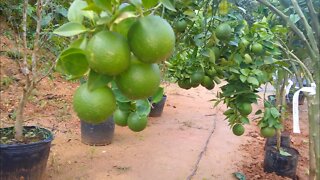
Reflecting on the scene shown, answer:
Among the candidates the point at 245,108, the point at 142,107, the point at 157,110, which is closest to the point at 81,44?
the point at 142,107

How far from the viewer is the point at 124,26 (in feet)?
1.85

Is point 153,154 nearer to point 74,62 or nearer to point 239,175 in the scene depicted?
point 239,175

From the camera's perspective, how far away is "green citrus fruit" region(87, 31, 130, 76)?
1.70 feet

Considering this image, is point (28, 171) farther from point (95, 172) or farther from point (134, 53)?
point (134, 53)

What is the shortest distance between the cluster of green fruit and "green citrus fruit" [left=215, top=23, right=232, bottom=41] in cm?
83

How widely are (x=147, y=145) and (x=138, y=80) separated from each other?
2838 millimetres

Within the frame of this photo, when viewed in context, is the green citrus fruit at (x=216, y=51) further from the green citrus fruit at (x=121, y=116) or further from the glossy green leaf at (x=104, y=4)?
the glossy green leaf at (x=104, y=4)

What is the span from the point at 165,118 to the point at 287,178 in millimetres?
2038

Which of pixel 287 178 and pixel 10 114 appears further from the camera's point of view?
pixel 10 114

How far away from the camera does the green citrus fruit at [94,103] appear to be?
0.58 meters

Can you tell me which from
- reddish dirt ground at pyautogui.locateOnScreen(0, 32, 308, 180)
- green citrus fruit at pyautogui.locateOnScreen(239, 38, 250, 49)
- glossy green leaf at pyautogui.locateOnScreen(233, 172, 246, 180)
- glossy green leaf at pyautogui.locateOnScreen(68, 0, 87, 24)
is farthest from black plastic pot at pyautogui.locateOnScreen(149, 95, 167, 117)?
glossy green leaf at pyautogui.locateOnScreen(68, 0, 87, 24)

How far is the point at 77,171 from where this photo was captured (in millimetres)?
2635

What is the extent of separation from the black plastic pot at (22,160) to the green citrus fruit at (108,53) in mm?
1764

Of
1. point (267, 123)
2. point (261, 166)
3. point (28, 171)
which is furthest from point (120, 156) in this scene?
point (267, 123)
